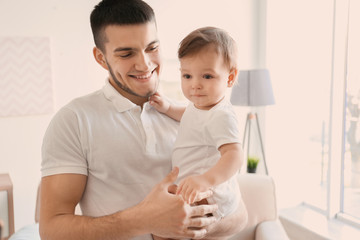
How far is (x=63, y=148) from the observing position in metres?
1.23

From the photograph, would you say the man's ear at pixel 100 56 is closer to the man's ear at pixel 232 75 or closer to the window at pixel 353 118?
the man's ear at pixel 232 75

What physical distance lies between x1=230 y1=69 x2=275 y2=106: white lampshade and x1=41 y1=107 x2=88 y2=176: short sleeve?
228 centimetres

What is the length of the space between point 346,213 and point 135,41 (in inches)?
122

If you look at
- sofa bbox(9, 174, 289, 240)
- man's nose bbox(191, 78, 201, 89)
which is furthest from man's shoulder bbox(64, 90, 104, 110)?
sofa bbox(9, 174, 289, 240)

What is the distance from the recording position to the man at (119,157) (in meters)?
1.17

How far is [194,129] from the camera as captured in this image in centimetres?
135

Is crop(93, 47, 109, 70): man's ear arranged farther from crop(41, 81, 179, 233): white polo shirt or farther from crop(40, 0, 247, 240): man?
crop(41, 81, 179, 233): white polo shirt

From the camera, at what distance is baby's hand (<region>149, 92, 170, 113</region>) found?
148 cm

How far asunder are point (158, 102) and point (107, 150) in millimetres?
312

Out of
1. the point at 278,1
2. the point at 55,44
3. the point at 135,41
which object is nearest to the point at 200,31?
the point at 135,41

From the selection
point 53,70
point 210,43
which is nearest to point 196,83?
point 210,43

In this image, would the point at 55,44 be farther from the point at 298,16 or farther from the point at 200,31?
the point at 298,16

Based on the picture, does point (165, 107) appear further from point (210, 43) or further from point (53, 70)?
point (53, 70)

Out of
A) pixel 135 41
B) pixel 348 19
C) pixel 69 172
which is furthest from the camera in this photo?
pixel 348 19
